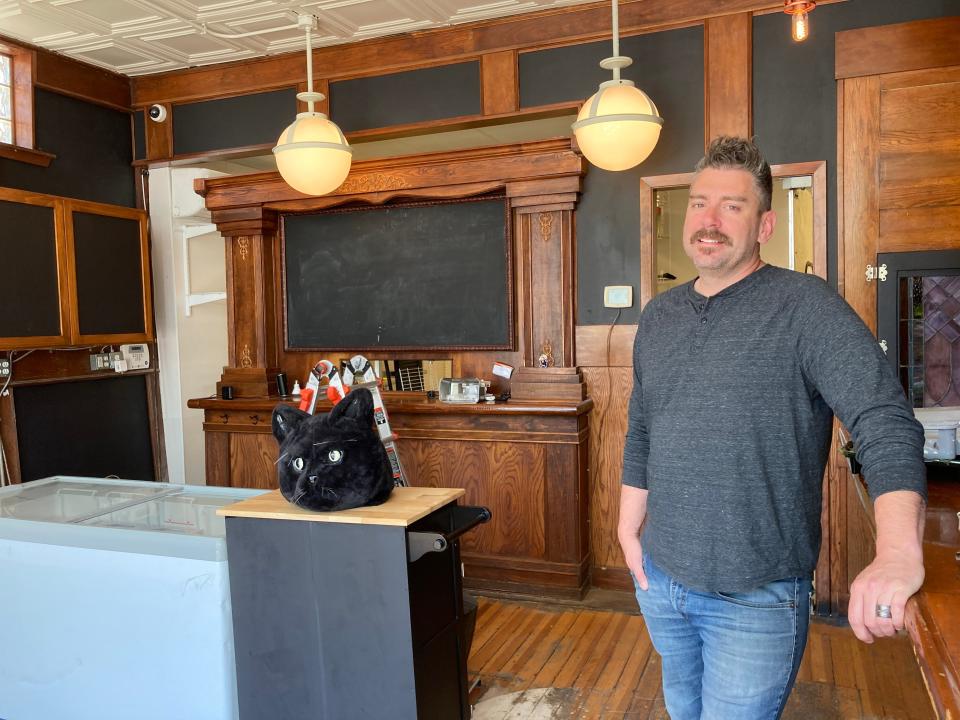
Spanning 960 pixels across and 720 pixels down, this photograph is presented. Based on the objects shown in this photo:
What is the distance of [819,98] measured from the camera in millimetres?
3758

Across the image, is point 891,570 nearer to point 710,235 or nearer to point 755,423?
point 755,423

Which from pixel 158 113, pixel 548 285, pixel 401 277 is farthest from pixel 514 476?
pixel 158 113

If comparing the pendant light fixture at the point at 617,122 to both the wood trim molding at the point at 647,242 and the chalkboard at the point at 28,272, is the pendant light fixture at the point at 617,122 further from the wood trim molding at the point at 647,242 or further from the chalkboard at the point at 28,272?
the chalkboard at the point at 28,272

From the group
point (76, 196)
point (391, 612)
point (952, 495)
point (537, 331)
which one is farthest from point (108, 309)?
point (952, 495)

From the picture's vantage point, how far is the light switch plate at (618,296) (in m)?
4.11

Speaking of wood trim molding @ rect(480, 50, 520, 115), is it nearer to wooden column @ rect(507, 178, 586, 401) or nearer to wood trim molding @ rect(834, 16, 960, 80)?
wooden column @ rect(507, 178, 586, 401)

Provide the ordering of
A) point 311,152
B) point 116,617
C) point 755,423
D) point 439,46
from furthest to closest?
point 439,46
point 311,152
point 116,617
point 755,423

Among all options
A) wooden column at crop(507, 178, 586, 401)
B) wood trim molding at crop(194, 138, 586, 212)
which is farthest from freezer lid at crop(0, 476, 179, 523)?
wood trim molding at crop(194, 138, 586, 212)

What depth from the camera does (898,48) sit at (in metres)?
3.59

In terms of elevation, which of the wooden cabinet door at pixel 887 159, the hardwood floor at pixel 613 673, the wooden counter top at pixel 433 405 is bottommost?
the hardwood floor at pixel 613 673

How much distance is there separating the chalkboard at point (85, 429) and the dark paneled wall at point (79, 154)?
3.96 ft

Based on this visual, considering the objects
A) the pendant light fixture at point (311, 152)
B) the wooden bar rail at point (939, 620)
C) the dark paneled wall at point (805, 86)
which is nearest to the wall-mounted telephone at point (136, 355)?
the pendant light fixture at point (311, 152)

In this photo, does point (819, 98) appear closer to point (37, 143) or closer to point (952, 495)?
point (952, 495)

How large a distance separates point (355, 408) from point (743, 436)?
1.02 meters
